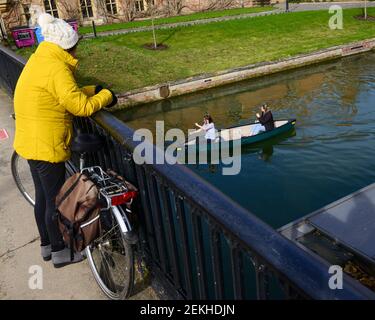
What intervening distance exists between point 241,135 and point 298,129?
2983 millimetres

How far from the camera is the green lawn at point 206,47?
2366 centimetres

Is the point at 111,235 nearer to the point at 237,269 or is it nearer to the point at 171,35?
the point at 237,269

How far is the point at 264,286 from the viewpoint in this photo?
188 cm

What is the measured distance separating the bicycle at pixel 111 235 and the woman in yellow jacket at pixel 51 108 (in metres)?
0.21

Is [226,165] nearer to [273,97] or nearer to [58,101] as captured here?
[273,97]

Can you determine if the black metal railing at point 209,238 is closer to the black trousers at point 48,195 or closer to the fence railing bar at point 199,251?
the fence railing bar at point 199,251

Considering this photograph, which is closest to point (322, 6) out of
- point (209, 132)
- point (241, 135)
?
point (241, 135)

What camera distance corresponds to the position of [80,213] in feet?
9.76

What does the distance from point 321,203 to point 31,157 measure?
10467 millimetres

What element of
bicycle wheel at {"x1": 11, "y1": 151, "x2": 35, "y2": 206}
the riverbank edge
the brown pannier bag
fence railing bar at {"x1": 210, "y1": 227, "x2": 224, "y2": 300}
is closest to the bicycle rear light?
the brown pannier bag

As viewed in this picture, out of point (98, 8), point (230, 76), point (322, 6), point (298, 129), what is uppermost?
point (98, 8)

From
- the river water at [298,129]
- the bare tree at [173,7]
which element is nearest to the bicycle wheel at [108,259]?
the river water at [298,129]

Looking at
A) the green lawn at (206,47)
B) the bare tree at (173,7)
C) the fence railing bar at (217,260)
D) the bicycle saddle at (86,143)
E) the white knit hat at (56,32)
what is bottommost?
the green lawn at (206,47)

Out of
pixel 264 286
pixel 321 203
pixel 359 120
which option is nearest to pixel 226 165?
pixel 321 203
